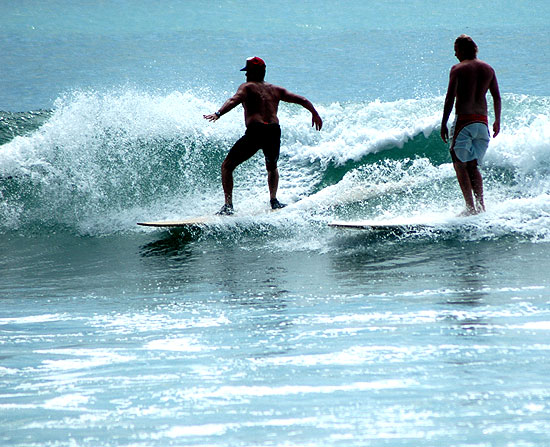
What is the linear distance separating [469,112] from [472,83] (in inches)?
9.4

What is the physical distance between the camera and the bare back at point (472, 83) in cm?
636

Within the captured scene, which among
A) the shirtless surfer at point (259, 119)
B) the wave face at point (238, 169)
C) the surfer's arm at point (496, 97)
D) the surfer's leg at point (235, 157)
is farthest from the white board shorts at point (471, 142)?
the surfer's leg at point (235, 157)

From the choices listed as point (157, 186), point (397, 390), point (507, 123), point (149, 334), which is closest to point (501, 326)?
point (397, 390)

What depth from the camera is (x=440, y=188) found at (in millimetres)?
8039

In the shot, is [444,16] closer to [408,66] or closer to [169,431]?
[408,66]

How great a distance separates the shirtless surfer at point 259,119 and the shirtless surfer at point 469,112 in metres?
1.32

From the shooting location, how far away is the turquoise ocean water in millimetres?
2936

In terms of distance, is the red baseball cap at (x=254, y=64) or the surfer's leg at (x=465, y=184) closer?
the surfer's leg at (x=465, y=184)

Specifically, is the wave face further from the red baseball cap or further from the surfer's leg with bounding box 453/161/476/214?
the red baseball cap

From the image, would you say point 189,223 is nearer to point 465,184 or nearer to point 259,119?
point 259,119

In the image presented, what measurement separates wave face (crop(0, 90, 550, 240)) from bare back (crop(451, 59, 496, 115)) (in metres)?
0.88

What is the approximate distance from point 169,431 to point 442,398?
1033 millimetres

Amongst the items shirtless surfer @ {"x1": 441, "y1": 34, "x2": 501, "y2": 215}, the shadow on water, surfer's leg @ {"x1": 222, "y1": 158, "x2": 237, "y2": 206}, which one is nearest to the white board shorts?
shirtless surfer @ {"x1": 441, "y1": 34, "x2": 501, "y2": 215}

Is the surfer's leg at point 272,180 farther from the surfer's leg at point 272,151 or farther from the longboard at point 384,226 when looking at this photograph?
the longboard at point 384,226
